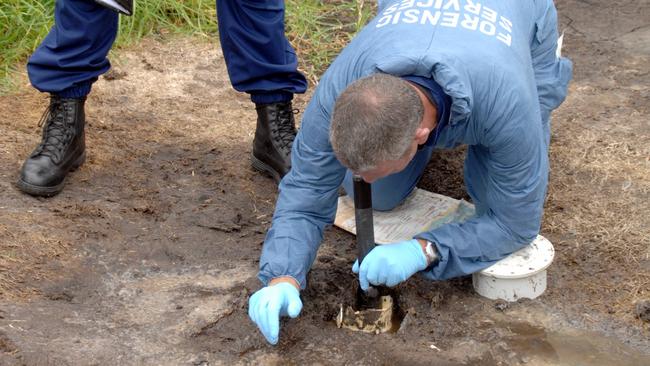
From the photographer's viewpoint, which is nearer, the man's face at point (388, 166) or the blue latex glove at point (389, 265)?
the man's face at point (388, 166)

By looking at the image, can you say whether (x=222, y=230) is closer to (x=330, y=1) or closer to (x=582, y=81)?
(x=582, y=81)

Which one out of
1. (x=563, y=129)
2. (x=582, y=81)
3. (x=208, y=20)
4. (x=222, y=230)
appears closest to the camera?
(x=222, y=230)

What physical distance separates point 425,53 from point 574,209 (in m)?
1.21

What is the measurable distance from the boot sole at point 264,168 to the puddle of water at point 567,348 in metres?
1.08

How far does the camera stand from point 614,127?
3781 mm

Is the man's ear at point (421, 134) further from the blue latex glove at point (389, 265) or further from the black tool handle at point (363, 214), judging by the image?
the blue latex glove at point (389, 265)

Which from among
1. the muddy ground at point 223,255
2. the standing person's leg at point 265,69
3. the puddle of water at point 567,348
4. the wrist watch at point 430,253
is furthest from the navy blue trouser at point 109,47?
the puddle of water at point 567,348

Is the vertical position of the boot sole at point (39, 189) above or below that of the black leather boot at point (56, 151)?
below

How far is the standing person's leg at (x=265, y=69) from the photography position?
3.20m

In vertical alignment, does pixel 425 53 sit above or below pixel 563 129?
above

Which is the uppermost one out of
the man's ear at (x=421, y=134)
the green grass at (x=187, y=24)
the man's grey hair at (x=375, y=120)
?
the man's grey hair at (x=375, y=120)

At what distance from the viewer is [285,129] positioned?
341 cm

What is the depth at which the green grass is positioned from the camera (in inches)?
171

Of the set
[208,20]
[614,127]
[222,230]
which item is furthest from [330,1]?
[222,230]
